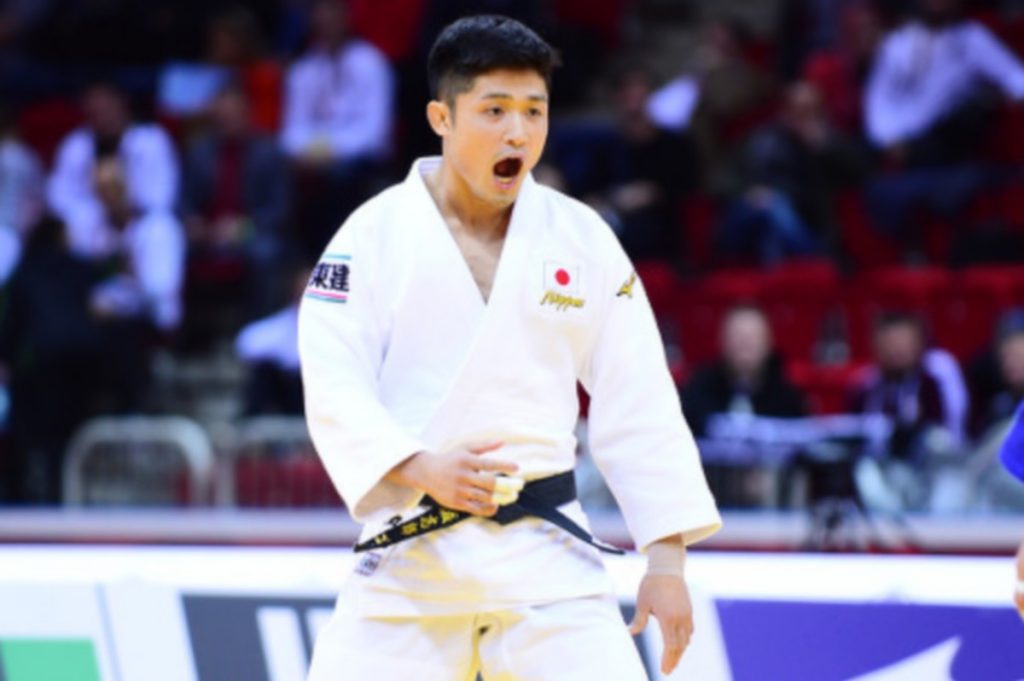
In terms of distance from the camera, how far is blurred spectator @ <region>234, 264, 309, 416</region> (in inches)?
440

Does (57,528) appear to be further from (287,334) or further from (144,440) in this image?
(287,334)

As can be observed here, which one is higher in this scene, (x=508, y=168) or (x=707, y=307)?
(x=508, y=168)

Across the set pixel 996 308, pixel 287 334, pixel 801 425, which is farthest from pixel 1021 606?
pixel 287 334

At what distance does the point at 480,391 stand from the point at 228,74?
10892 mm

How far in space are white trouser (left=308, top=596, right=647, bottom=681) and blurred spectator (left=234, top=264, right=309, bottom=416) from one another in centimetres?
727

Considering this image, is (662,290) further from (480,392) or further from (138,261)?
(480,392)

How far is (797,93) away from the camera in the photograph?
1171 cm

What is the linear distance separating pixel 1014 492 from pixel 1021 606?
16.3 feet

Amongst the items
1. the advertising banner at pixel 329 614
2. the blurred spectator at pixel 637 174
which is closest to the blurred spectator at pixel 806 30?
the blurred spectator at pixel 637 174

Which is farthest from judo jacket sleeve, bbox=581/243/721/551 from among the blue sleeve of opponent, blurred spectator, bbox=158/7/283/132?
blurred spectator, bbox=158/7/283/132

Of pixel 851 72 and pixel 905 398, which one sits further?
pixel 851 72

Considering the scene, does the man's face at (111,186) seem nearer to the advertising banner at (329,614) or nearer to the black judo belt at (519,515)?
the advertising banner at (329,614)

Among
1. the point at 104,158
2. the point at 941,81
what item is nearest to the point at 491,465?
the point at 941,81

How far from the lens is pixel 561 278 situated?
3791 mm
